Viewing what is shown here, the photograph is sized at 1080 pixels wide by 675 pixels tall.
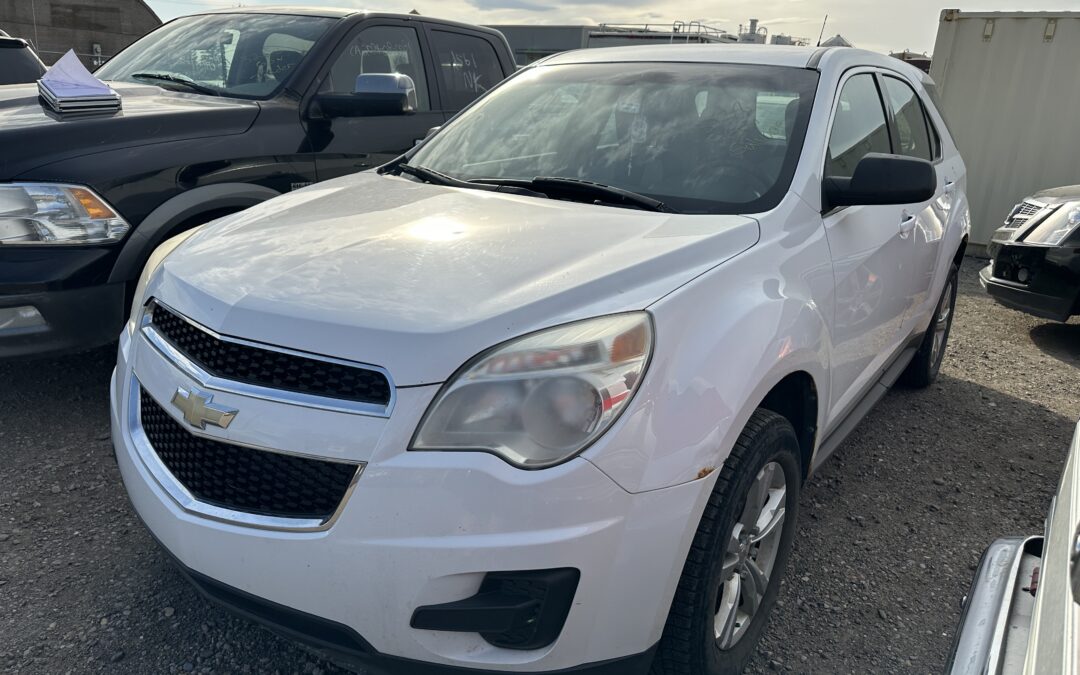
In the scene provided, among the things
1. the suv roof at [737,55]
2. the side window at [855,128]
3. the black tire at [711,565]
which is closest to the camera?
the black tire at [711,565]

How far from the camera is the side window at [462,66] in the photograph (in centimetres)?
490

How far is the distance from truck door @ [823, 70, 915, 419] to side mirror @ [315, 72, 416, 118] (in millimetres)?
2163

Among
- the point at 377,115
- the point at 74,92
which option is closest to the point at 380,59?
the point at 377,115

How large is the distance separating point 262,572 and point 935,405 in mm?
3724

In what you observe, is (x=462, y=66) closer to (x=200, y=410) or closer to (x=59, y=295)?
(x=59, y=295)

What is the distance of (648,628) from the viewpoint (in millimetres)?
1646

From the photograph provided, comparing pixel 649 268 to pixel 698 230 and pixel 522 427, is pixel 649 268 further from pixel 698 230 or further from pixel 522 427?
pixel 522 427

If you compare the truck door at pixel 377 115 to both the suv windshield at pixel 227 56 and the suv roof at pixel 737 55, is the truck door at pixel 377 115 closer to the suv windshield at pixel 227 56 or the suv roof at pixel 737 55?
the suv windshield at pixel 227 56

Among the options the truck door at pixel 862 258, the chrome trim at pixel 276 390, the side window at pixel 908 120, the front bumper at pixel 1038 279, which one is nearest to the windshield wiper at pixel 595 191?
the truck door at pixel 862 258

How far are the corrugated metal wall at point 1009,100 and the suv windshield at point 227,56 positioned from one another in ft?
22.4

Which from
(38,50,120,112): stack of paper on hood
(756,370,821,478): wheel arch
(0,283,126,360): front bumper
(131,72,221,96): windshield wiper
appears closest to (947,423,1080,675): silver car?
(756,370,821,478): wheel arch

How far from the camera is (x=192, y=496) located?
1772mm

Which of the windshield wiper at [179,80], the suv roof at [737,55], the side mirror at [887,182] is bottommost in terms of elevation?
the side mirror at [887,182]

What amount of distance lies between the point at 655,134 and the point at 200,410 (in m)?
1.69
